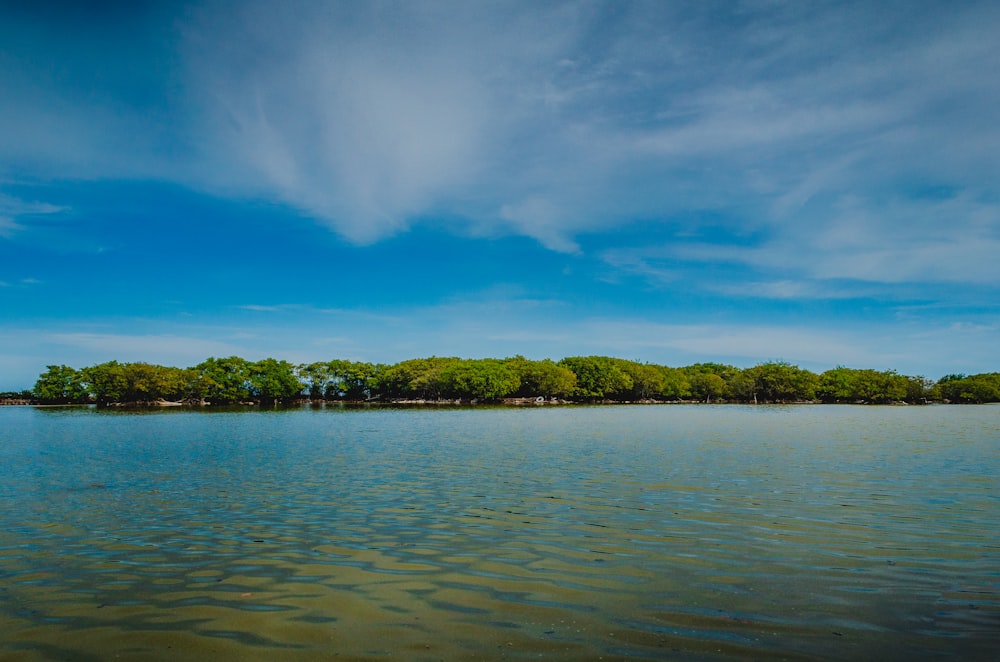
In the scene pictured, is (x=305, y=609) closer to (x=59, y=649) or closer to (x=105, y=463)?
(x=59, y=649)

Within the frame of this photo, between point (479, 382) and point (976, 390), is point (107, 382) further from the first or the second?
point (976, 390)

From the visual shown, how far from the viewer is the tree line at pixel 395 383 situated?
523ft

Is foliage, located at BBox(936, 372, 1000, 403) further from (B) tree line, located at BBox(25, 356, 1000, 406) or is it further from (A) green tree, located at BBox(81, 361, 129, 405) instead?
(A) green tree, located at BBox(81, 361, 129, 405)

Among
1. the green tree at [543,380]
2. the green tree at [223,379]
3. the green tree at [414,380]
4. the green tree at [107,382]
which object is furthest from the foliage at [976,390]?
the green tree at [107,382]

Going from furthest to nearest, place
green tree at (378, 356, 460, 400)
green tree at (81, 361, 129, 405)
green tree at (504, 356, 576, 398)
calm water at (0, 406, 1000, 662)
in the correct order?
green tree at (504, 356, 576, 398), green tree at (378, 356, 460, 400), green tree at (81, 361, 129, 405), calm water at (0, 406, 1000, 662)

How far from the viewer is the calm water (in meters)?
6.87

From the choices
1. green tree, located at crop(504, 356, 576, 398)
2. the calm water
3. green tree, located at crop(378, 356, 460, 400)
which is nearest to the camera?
the calm water

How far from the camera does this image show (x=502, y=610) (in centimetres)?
790

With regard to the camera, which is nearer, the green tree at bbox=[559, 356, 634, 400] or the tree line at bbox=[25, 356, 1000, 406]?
the tree line at bbox=[25, 356, 1000, 406]

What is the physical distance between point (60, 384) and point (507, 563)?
200 metres

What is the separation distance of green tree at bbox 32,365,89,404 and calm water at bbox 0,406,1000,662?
17548cm

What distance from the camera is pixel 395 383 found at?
184 m

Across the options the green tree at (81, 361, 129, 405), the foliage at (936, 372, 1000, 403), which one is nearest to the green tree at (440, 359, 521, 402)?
the green tree at (81, 361, 129, 405)

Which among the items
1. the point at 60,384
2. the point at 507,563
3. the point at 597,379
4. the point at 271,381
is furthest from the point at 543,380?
the point at 507,563
